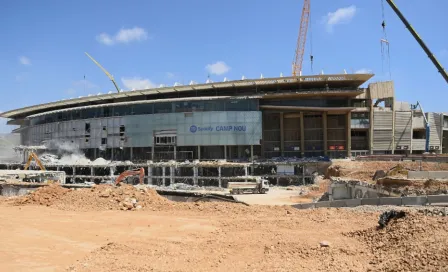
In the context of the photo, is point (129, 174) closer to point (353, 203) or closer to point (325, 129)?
point (353, 203)

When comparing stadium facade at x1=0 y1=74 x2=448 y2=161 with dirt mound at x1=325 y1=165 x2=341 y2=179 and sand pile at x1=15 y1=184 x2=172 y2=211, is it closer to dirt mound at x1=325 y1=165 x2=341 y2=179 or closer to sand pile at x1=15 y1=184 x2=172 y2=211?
dirt mound at x1=325 y1=165 x2=341 y2=179

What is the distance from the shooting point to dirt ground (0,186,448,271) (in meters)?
10.7

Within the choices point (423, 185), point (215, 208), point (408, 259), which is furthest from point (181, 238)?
point (423, 185)

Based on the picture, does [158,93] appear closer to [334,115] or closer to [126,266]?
[334,115]

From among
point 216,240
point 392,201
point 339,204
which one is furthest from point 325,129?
point 216,240

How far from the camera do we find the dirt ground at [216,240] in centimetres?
1069

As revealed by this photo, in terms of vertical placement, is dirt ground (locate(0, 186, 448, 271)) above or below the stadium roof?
below

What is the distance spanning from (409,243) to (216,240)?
7309 mm

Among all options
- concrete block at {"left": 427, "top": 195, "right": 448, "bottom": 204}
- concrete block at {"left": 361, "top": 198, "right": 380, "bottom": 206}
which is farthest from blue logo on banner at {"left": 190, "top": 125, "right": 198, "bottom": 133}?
concrete block at {"left": 427, "top": 195, "right": 448, "bottom": 204}

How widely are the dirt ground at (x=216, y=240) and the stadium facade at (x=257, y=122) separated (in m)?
43.4

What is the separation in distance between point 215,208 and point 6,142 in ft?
439

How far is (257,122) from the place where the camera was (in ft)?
210

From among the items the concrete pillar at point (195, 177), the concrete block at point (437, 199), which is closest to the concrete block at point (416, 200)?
the concrete block at point (437, 199)

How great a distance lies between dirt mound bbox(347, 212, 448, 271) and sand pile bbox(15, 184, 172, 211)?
14.6 meters
